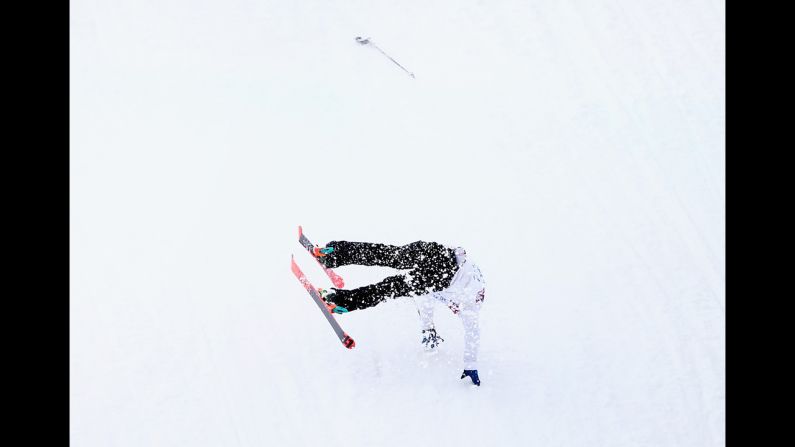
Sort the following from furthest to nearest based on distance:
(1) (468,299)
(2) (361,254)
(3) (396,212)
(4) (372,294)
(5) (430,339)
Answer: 1. (3) (396,212)
2. (5) (430,339)
3. (2) (361,254)
4. (1) (468,299)
5. (4) (372,294)

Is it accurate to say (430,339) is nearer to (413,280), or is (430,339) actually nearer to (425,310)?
(425,310)

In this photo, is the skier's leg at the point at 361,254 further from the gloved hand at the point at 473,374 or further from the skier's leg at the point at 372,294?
the gloved hand at the point at 473,374

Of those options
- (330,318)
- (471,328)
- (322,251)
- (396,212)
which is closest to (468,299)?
(471,328)

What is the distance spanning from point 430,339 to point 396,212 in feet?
6.64

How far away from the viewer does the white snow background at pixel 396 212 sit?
11.9ft

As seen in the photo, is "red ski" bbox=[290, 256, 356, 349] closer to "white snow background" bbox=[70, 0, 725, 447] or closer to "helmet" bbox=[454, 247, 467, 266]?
"white snow background" bbox=[70, 0, 725, 447]

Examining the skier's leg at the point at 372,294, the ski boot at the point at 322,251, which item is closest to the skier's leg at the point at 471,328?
the skier's leg at the point at 372,294

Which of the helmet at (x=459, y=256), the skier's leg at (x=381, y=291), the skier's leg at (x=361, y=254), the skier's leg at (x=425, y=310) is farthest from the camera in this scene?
the skier's leg at (x=425, y=310)

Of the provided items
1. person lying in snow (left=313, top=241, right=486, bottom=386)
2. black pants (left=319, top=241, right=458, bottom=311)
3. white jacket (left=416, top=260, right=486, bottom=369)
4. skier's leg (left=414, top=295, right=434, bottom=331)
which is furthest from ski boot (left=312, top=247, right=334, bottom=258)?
white jacket (left=416, top=260, right=486, bottom=369)

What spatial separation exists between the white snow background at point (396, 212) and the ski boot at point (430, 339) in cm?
7

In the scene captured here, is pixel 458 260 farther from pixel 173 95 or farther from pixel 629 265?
pixel 173 95

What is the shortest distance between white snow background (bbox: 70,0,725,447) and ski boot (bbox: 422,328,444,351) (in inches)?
2.8

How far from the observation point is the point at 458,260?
359cm

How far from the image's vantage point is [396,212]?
→ 19.2 feet
